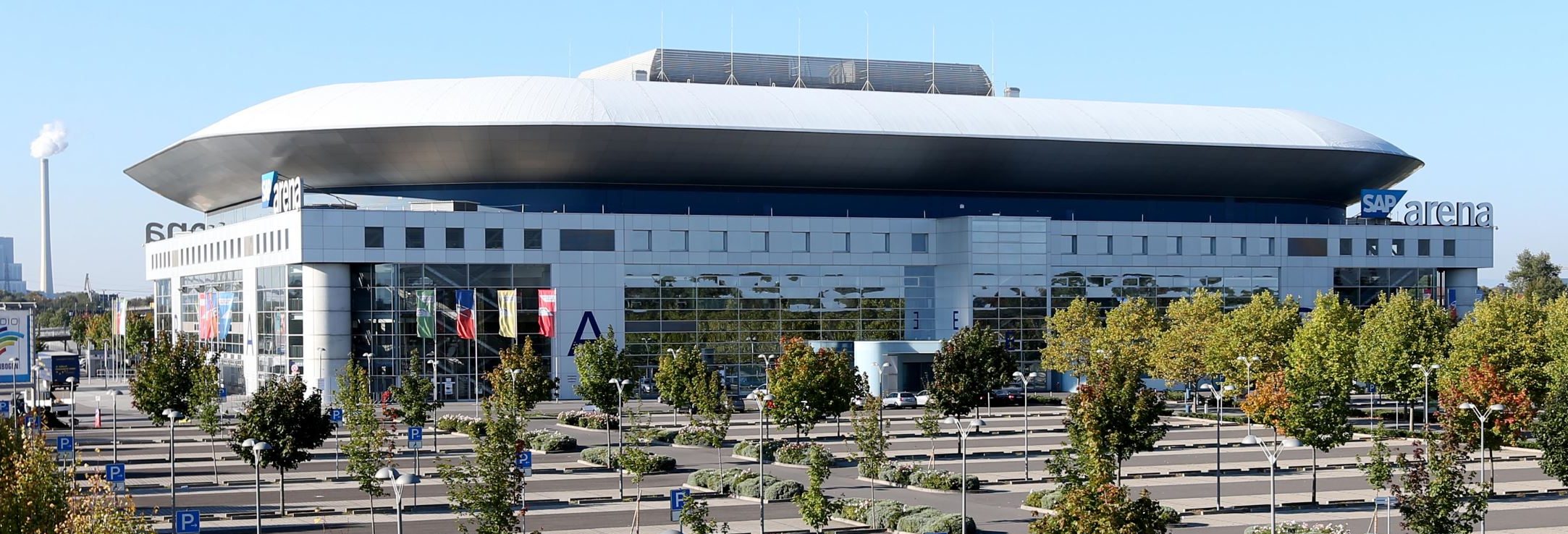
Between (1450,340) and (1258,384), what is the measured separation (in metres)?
20.1

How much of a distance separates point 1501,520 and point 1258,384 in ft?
72.8

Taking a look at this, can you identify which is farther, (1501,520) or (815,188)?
(815,188)

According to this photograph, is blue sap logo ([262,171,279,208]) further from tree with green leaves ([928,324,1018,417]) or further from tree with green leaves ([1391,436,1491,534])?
tree with green leaves ([1391,436,1491,534])

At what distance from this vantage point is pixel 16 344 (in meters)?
61.4

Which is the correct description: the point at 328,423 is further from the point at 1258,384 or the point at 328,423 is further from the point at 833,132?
the point at 833,132

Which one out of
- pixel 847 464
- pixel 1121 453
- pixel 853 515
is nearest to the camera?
pixel 853 515

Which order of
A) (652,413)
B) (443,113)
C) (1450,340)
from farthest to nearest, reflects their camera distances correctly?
1. (443,113)
2. (652,413)
3. (1450,340)

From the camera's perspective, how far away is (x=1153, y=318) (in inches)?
4220

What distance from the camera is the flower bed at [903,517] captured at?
163ft

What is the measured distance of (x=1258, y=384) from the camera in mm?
74938

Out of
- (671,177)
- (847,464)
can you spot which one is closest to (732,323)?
(671,177)

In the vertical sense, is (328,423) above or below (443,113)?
below

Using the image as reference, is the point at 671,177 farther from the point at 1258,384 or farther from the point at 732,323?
the point at 1258,384

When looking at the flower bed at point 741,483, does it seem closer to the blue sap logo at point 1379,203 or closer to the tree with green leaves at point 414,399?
the tree with green leaves at point 414,399
